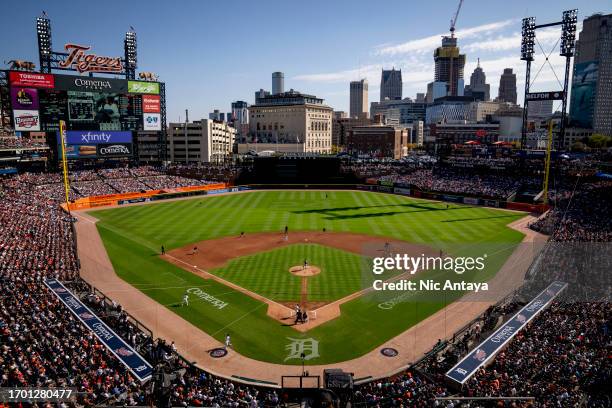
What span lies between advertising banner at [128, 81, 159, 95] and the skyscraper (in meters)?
148

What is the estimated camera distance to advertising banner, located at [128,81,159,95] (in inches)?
3019

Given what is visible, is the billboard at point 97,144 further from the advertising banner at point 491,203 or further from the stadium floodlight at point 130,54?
the advertising banner at point 491,203

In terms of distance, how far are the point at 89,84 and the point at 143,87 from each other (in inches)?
358

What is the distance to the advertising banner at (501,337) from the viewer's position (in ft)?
58.5

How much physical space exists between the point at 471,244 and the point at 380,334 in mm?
21927

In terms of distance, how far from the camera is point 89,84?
71.8 m

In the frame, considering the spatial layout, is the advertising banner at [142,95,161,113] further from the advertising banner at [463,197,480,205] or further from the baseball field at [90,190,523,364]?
the advertising banner at [463,197,480,205]

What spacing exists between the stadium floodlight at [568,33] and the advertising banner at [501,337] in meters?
59.4

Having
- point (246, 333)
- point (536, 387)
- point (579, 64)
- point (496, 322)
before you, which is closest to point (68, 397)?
point (246, 333)

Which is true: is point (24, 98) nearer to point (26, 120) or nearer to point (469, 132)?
point (26, 120)

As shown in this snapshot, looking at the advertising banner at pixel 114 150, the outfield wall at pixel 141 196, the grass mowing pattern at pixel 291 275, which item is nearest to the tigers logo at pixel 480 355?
the grass mowing pattern at pixel 291 275

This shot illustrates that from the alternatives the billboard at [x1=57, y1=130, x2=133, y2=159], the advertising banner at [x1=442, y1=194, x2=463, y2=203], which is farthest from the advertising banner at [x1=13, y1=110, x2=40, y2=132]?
the advertising banner at [x1=442, y1=194, x2=463, y2=203]

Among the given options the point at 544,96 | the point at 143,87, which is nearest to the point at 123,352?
the point at 143,87

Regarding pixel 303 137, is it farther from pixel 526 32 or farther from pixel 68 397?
pixel 68 397
